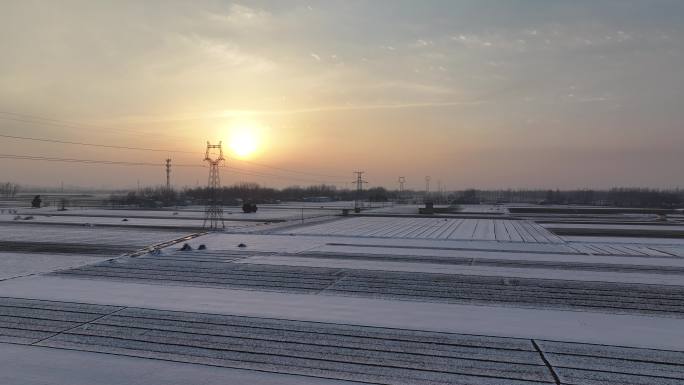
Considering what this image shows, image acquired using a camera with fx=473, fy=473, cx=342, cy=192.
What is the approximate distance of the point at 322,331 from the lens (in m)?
9.45

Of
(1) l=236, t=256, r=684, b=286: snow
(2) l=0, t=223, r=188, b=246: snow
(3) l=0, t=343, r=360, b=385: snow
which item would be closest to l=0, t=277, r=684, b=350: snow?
(3) l=0, t=343, r=360, b=385: snow

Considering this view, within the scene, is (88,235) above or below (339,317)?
above

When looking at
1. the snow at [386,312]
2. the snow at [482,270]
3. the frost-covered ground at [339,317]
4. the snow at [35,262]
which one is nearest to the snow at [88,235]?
the frost-covered ground at [339,317]

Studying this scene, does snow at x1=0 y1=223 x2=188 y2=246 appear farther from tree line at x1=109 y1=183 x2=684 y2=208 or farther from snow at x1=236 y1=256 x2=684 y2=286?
tree line at x1=109 y1=183 x2=684 y2=208

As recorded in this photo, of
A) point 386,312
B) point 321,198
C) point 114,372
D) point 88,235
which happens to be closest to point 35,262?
point 88,235

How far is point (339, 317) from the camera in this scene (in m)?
10.4

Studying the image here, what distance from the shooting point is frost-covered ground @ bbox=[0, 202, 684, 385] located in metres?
7.50

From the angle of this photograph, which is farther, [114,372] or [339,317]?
[339,317]

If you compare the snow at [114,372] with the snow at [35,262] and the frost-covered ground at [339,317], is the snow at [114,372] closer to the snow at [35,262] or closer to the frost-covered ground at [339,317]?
the frost-covered ground at [339,317]

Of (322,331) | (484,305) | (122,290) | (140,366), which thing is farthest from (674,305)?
(122,290)

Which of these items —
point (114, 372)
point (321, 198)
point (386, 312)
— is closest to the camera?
point (114, 372)

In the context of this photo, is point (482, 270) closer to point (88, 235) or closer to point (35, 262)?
point (35, 262)

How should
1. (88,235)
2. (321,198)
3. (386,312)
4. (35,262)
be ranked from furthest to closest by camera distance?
(321,198) < (88,235) < (35,262) < (386,312)

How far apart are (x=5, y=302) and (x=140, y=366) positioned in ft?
20.5
